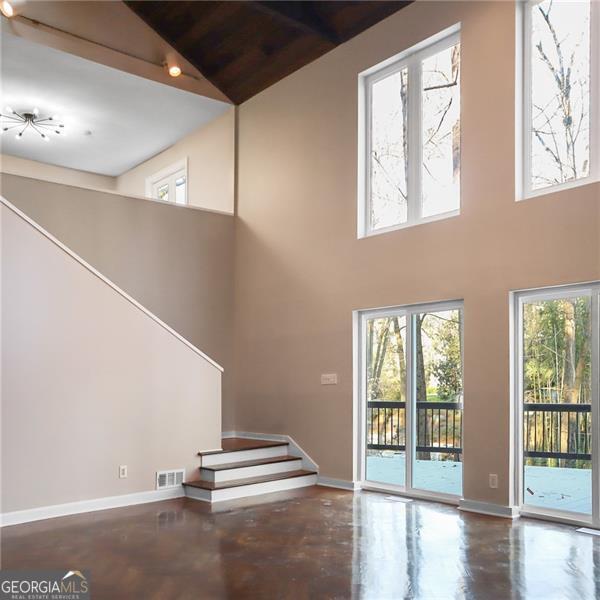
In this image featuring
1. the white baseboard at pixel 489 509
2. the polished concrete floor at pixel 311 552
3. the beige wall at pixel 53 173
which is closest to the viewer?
the polished concrete floor at pixel 311 552

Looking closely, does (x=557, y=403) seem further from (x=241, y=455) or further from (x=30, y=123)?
(x=30, y=123)

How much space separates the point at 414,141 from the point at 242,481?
152 inches

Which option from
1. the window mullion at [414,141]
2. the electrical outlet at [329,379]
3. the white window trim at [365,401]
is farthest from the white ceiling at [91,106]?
the electrical outlet at [329,379]

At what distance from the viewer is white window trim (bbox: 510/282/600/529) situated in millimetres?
5266

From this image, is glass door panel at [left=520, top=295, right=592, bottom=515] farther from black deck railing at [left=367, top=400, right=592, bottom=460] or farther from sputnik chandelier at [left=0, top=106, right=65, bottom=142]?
sputnik chandelier at [left=0, top=106, right=65, bottom=142]

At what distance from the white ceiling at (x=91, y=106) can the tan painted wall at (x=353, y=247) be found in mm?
1026

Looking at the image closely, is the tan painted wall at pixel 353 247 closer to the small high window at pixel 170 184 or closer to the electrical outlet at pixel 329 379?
the electrical outlet at pixel 329 379

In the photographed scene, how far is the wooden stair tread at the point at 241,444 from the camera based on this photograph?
23.0ft

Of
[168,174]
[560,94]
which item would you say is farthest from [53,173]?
[560,94]

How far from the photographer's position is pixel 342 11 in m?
7.36

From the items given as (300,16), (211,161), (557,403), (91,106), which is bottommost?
(557,403)

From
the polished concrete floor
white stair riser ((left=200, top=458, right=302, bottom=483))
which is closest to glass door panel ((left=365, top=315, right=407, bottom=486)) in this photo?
the polished concrete floor

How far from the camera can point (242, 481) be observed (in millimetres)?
6797

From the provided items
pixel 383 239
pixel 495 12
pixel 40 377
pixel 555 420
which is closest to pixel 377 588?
pixel 555 420
